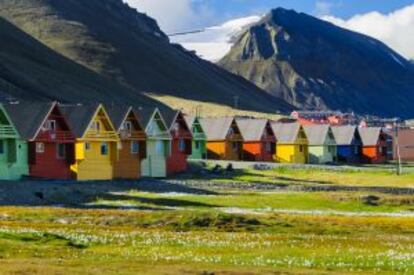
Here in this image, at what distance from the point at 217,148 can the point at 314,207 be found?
73.5 metres

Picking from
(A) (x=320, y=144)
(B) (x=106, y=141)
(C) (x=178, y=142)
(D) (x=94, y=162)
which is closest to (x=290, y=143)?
(A) (x=320, y=144)

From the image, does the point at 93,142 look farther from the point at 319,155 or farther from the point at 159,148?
the point at 319,155

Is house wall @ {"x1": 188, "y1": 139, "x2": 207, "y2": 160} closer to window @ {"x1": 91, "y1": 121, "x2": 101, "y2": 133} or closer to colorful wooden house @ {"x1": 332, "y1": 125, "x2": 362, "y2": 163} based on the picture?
window @ {"x1": 91, "y1": 121, "x2": 101, "y2": 133}

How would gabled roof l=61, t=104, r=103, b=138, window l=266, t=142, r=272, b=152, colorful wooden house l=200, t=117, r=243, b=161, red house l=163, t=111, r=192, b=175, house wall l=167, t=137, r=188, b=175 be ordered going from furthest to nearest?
window l=266, t=142, r=272, b=152, colorful wooden house l=200, t=117, r=243, b=161, red house l=163, t=111, r=192, b=175, house wall l=167, t=137, r=188, b=175, gabled roof l=61, t=104, r=103, b=138

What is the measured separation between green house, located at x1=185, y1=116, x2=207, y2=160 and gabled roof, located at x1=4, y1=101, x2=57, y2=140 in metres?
45.3

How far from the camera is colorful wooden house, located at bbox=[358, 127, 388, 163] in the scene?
19012 cm

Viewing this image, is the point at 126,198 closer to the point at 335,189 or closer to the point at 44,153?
Result: the point at 44,153

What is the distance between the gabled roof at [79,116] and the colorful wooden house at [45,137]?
3287 mm

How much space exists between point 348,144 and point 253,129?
114ft

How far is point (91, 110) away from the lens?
10406 centimetres

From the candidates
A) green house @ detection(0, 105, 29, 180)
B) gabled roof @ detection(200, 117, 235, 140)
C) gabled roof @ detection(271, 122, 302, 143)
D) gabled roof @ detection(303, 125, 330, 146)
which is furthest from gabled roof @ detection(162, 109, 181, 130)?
gabled roof @ detection(303, 125, 330, 146)

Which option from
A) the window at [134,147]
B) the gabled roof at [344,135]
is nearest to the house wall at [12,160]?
the window at [134,147]

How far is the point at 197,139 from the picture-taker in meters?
144

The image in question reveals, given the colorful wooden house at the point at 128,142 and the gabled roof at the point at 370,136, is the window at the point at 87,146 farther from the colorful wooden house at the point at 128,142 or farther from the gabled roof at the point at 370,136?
the gabled roof at the point at 370,136
